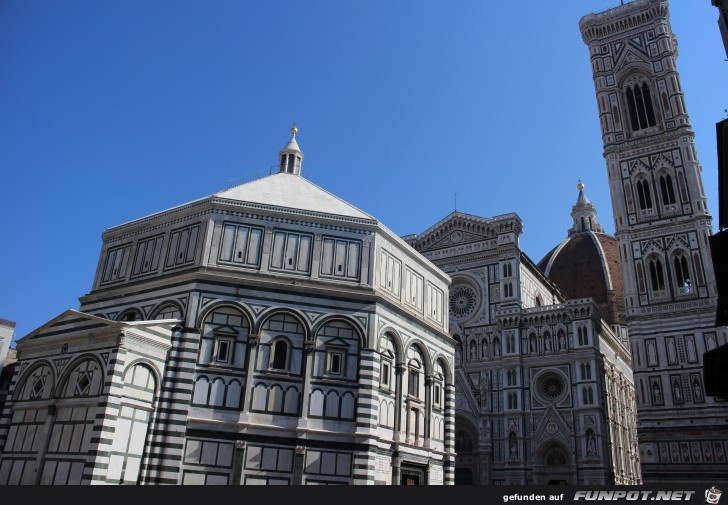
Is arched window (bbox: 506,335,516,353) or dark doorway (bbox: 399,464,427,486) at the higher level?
arched window (bbox: 506,335,516,353)

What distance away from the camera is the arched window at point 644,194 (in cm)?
4205

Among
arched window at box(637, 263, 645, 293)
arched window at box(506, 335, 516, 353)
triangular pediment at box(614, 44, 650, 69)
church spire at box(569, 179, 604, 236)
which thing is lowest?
arched window at box(506, 335, 516, 353)

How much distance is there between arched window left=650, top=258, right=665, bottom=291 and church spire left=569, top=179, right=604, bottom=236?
43.8 metres

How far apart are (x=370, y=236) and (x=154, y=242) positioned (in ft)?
27.4

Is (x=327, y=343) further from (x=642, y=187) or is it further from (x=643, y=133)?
(x=643, y=133)

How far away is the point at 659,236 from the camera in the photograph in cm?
4050

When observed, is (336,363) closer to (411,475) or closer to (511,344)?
(411,475)

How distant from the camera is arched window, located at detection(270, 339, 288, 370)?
20047 mm

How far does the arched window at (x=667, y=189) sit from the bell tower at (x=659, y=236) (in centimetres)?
7

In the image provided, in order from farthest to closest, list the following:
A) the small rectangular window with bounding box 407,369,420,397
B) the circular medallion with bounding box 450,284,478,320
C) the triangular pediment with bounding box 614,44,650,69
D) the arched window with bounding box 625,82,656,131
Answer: the triangular pediment with bounding box 614,44,650,69, the circular medallion with bounding box 450,284,478,320, the arched window with bounding box 625,82,656,131, the small rectangular window with bounding box 407,369,420,397

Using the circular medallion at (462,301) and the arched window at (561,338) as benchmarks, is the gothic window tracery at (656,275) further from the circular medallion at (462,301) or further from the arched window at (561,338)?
the circular medallion at (462,301)

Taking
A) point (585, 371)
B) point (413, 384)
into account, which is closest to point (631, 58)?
point (585, 371)

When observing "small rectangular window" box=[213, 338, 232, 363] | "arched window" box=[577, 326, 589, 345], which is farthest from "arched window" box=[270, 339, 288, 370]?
"arched window" box=[577, 326, 589, 345]

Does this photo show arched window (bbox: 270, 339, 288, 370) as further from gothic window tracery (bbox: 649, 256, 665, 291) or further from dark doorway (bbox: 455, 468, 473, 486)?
gothic window tracery (bbox: 649, 256, 665, 291)
